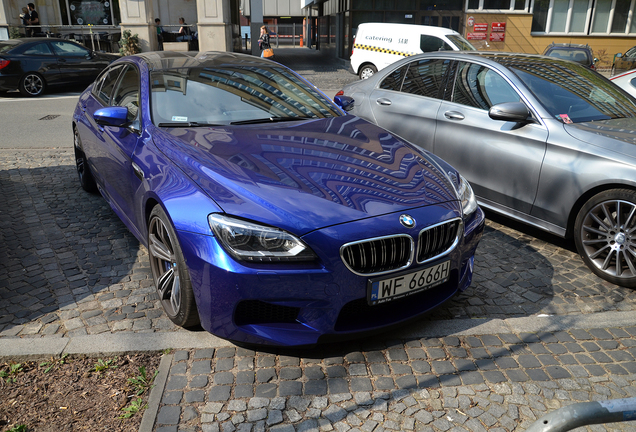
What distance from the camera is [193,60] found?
449 centimetres

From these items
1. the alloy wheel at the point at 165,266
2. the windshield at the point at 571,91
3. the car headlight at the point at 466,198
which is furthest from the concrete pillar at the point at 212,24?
the car headlight at the point at 466,198

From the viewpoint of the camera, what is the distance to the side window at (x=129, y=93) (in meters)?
4.00

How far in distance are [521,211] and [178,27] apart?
1019 inches

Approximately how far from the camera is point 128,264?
419cm

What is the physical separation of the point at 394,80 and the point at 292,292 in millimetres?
4157

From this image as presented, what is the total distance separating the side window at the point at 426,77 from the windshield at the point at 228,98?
1606 mm

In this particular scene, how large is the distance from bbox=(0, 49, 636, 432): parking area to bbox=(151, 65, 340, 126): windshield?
4.19 ft

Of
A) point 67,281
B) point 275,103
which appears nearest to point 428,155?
point 275,103

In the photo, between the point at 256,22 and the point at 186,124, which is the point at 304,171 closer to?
the point at 186,124

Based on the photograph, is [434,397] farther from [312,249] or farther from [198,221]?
[198,221]

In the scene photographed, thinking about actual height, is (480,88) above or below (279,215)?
above

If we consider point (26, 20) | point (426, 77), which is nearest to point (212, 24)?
point (26, 20)

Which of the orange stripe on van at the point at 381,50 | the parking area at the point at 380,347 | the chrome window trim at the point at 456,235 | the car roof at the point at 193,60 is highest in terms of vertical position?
the car roof at the point at 193,60

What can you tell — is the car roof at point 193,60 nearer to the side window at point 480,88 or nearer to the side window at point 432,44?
the side window at point 480,88
